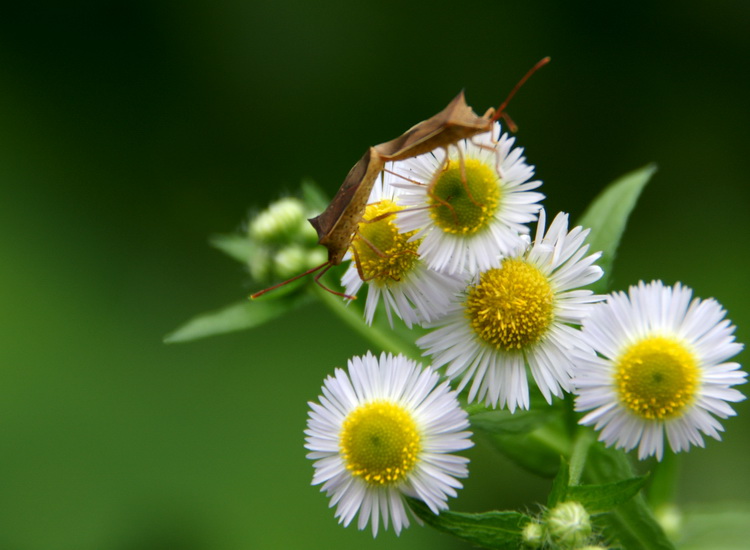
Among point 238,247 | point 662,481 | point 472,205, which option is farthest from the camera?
point 238,247

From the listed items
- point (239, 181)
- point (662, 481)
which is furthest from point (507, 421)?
point (239, 181)

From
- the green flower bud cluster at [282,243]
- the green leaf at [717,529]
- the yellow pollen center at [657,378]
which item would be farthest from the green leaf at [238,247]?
the green leaf at [717,529]

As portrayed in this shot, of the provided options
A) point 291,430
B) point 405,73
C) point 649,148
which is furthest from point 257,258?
point 649,148

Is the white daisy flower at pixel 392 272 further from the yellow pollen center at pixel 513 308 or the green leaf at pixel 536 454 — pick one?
the green leaf at pixel 536 454

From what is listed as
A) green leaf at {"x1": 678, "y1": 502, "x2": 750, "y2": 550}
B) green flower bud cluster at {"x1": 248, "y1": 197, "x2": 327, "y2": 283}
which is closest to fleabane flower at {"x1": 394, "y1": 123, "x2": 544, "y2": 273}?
green flower bud cluster at {"x1": 248, "y1": 197, "x2": 327, "y2": 283}

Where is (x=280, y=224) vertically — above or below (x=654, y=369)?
above

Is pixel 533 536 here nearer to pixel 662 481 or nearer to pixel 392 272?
pixel 392 272

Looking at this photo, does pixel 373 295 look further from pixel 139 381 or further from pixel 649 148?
pixel 649 148
